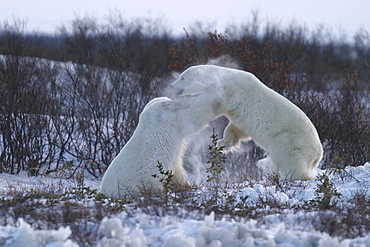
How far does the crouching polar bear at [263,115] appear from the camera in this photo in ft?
18.7

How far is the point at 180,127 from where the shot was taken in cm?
542

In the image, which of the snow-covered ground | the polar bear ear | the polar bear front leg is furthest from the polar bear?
the polar bear ear

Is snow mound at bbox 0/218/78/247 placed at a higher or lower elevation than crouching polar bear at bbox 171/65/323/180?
lower

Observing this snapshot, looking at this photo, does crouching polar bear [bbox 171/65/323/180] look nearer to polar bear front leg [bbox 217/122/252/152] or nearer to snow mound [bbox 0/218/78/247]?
polar bear front leg [bbox 217/122/252/152]

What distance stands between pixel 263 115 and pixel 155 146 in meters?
1.57

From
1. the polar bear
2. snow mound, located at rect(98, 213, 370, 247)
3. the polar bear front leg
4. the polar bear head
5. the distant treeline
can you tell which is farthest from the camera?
the distant treeline

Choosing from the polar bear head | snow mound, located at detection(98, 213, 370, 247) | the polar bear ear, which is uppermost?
the polar bear ear

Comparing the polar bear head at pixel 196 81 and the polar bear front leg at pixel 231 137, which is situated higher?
the polar bear head at pixel 196 81

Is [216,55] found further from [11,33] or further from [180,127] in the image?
[180,127]

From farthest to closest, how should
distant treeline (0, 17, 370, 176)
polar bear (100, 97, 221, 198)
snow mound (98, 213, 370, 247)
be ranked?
1. distant treeline (0, 17, 370, 176)
2. polar bear (100, 97, 221, 198)
3. snow mound (98, 213, 370, 247)

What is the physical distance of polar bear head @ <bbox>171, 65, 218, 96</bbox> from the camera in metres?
5.67

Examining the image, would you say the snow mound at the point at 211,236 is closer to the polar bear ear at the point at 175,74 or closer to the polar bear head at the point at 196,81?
the polar bear head at the point at 196,81

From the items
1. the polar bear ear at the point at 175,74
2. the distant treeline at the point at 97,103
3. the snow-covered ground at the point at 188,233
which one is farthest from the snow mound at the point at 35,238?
the polar bear ear at the point at 175,74

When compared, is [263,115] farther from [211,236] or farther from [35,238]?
[35,238]
